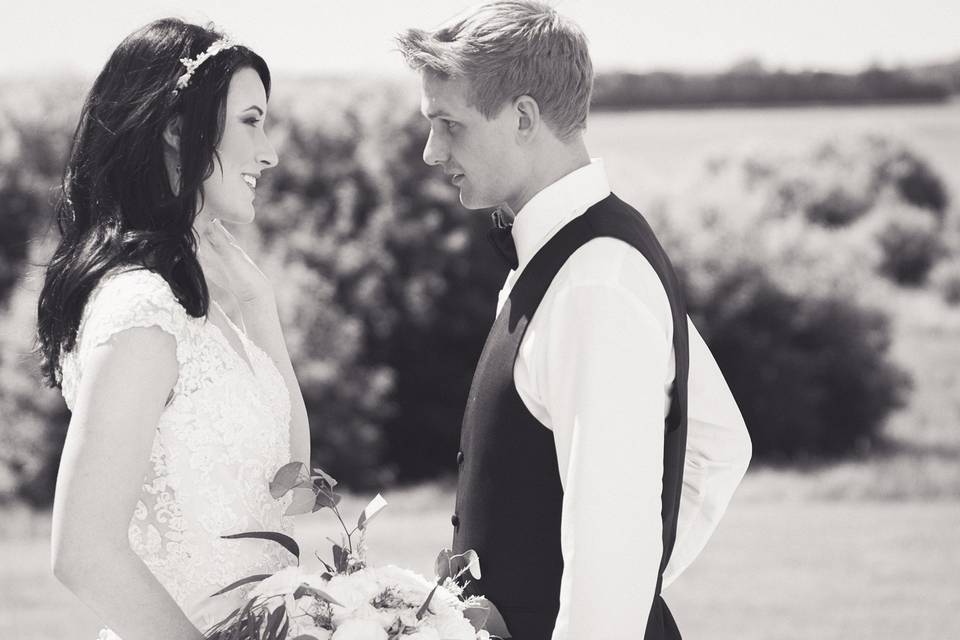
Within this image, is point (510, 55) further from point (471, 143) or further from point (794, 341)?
point (794, 341)

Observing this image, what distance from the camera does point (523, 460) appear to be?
108 inches

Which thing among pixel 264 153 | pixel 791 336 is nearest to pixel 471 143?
pixel 264 153

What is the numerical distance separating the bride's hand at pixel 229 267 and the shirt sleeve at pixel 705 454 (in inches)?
48.8

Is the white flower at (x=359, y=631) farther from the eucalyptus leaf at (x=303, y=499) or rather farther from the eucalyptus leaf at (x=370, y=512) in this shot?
the eucalyptus leaf at (x=303, y=499)

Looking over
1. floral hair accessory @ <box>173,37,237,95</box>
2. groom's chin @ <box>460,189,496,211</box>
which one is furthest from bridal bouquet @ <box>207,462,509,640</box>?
floral hair accessory @ <box>173,37,237,95</box>

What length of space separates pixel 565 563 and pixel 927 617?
787 centimetres

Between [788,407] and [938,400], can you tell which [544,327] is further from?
[938,400]

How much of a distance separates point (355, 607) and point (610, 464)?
23.9 inches

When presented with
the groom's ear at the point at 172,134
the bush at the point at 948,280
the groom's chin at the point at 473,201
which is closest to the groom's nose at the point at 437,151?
the groom's chin at the point at 473,201

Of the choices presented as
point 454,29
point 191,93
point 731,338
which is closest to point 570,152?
point 454,29

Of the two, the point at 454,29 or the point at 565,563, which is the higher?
the point at 454,29

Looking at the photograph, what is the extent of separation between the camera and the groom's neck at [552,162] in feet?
9.60

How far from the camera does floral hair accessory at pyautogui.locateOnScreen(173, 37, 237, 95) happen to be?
2.91 m

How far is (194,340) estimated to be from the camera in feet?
9.19
